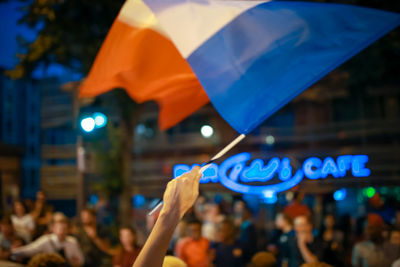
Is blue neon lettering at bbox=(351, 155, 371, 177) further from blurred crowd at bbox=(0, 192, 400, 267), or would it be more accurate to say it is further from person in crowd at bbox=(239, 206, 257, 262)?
person in crowd at bbox=(239, 206, 257, 262)

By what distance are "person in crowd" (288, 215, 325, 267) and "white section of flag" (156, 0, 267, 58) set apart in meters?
3.54

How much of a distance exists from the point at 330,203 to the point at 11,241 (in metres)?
10.2

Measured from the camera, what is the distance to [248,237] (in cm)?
873

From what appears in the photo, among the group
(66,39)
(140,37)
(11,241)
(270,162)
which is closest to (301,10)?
(140,37)

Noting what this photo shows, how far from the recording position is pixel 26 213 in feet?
38.6

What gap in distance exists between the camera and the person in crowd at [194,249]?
7488 mm

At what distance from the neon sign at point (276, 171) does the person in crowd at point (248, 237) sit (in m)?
3.22

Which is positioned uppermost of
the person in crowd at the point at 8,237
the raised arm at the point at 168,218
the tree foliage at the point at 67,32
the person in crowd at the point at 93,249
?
the tree foliage at the point at 67,32

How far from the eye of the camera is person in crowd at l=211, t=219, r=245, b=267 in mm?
7449

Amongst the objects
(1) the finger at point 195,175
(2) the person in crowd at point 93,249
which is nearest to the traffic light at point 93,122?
(2) the person in crowd at point 93,249

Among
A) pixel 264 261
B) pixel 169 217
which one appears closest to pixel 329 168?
pixel 264 261

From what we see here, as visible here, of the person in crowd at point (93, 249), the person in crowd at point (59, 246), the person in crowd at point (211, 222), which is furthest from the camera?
the person in crowd at point (211, 222)

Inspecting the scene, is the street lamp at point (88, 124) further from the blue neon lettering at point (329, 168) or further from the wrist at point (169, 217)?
the wrist at point (169, 217)

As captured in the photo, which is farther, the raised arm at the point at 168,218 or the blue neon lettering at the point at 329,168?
the blue neon lettering at the point at 329,168
